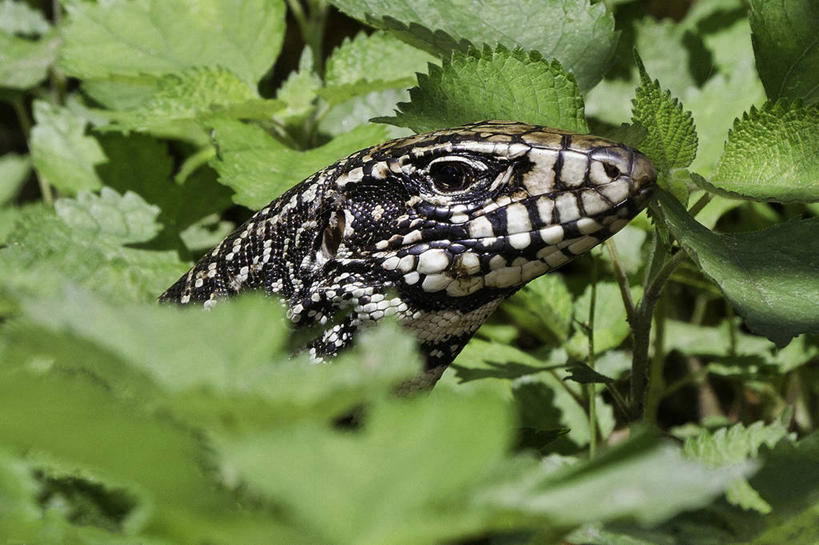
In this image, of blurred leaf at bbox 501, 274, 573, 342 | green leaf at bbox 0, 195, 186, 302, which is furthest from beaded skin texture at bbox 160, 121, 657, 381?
blurred leaf at bbox 501, 274, 573, 342

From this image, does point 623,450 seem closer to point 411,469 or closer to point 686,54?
point 411,469

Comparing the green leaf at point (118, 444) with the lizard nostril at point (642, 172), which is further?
the lizard nostril at point (642, 172)

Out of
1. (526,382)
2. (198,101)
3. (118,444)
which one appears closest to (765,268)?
(526,382)

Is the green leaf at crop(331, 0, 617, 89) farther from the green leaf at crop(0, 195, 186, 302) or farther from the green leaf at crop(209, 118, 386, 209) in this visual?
the green leaf at crop(0, 195, 186, 302)

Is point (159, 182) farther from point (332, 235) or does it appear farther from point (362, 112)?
point (332, 235)

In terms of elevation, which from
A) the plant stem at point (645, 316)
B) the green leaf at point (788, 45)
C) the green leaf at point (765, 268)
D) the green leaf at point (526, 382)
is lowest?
the green leaf at point (765, 268)

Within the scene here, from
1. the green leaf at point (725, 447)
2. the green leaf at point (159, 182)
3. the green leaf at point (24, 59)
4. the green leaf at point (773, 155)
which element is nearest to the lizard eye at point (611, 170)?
the green leaf at point (773, 155)

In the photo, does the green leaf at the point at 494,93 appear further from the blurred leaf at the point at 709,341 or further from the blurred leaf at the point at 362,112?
the blurred leaf at the point at 709,341
